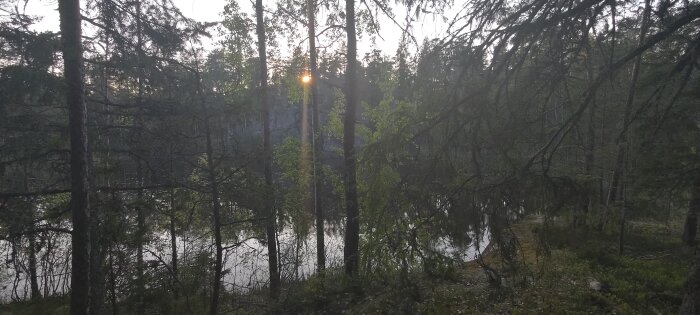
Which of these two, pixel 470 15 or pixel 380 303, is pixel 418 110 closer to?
pixel 470 15

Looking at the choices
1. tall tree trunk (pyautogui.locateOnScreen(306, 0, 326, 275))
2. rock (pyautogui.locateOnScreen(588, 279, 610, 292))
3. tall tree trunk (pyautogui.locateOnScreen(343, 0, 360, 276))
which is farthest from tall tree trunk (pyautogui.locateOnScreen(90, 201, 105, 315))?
rock (pyautogui.locateOnScreen(588, 279, 610, 292))

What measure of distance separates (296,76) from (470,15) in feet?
31.7

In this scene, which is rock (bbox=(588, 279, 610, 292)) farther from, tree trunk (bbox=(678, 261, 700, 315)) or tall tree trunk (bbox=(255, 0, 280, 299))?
tall tree trunk (bbox=(255, 0, 280, 299))

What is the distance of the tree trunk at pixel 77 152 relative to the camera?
566cm

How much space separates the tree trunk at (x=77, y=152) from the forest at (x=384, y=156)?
3 centimetres

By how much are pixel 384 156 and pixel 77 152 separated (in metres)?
5.03

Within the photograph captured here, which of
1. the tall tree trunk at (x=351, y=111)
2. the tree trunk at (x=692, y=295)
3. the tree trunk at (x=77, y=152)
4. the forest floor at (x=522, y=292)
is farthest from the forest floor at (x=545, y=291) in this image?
the tree trunk at (x=77, y=152)

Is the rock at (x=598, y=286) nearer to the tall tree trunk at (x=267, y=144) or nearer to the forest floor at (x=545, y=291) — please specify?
the forest floor at (x=545, y=291)

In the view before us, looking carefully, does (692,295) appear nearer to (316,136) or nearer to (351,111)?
(351,111)

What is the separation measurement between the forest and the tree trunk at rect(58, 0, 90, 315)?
0.03 meters

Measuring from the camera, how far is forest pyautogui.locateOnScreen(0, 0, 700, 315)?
10.6 feet

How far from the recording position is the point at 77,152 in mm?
5809

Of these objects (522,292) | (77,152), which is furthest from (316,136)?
(77,152)

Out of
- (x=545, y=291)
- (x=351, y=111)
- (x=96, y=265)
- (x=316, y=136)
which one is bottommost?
(x=545, y=291)
